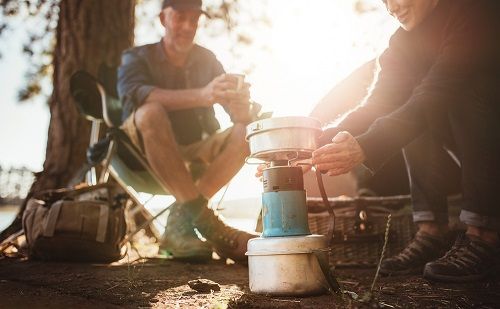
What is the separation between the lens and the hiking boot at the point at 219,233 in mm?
2523

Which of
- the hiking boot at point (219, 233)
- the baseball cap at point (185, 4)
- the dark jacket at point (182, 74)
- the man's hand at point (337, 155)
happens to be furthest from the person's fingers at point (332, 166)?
the baseball cap at point (185, 4)

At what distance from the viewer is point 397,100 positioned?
2.24 meters

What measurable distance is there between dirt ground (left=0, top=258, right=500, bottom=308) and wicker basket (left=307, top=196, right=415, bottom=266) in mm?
305

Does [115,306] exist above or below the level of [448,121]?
below

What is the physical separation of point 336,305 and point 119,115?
224 cm

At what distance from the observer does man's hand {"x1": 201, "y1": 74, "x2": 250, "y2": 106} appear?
2.63 meters

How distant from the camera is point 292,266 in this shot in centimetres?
146

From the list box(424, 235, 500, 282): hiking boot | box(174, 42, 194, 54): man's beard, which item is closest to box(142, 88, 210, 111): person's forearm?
box(174, 42, 194, 54): man's beard

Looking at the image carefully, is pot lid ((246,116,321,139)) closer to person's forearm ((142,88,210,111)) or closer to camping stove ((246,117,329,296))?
camping stove ((246,117,329,296))

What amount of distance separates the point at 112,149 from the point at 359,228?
1646 mm

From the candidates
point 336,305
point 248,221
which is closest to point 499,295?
point 336,305

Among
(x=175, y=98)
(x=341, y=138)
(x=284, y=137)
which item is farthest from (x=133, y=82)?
(x=341, y=138)

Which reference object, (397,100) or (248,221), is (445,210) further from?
(248,221)

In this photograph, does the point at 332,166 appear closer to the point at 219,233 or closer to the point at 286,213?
the point at 286,213
